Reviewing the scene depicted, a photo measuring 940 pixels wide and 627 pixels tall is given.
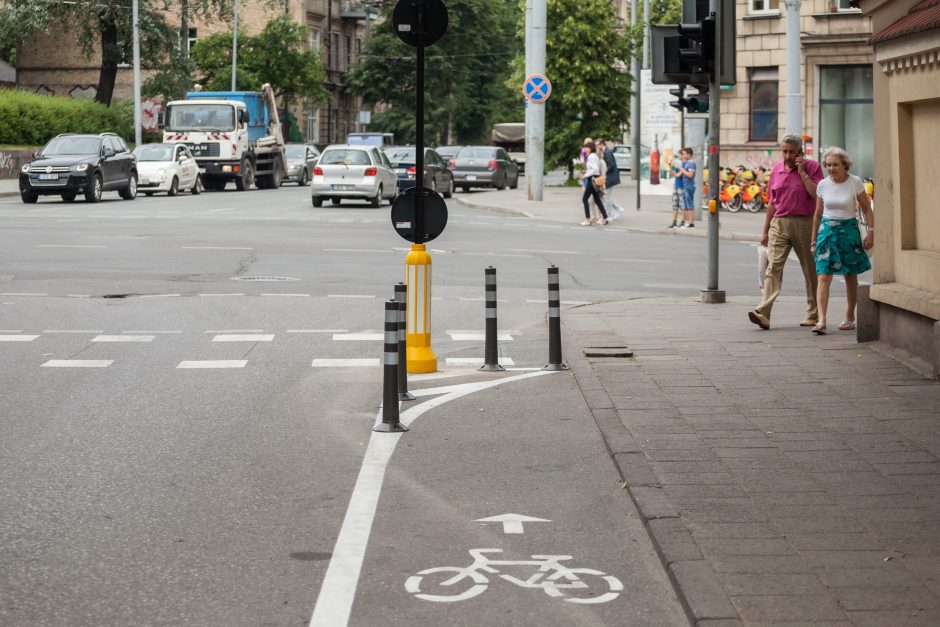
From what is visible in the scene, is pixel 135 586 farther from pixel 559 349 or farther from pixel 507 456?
pixel 559 349

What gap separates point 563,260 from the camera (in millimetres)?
23375

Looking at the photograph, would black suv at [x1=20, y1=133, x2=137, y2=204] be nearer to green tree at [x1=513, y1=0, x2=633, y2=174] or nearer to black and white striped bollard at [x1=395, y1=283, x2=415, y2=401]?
green tree at [x1=513, y1=0, x2=633, y2=174]

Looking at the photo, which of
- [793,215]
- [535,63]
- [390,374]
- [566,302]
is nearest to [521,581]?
[390,374]

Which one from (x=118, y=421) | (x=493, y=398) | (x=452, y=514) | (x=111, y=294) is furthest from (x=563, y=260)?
(x=452, y=514)

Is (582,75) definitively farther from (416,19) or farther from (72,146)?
(416,19)

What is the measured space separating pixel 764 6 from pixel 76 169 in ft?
61.7

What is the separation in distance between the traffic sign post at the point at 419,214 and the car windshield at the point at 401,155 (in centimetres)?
3358

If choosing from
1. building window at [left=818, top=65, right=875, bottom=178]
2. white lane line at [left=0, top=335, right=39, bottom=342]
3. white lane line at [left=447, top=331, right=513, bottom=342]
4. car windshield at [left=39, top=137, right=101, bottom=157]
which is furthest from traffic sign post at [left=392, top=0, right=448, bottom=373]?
building window at [left=818, top=65, right=875, bottom=178]

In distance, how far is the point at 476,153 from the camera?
53.2m

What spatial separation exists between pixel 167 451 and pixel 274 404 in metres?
1.76

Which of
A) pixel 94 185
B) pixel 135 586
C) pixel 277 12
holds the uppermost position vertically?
pixel 277 12

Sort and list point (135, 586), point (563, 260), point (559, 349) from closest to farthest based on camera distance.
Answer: point (135, 586) → point (559, 349) → point (563, 260)

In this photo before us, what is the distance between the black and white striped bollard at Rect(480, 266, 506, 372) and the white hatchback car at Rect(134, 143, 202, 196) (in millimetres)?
34466

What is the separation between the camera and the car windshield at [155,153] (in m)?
46.1
